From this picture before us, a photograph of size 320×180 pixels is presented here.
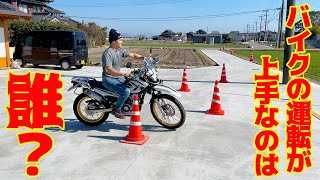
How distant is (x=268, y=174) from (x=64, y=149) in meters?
3.11

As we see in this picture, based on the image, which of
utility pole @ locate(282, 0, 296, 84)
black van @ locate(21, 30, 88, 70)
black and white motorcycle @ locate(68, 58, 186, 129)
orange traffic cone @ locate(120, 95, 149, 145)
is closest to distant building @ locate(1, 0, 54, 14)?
black van @ locate(21, 30, 88, 70)

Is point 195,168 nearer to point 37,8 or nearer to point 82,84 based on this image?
point 82,84

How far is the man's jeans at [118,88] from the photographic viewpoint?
17.8ft

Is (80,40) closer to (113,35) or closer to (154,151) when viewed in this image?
(113,35)

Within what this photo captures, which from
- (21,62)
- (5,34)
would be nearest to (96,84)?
(5,34)

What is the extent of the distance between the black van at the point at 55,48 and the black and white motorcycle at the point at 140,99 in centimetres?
997

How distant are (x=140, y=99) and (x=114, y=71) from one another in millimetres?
836

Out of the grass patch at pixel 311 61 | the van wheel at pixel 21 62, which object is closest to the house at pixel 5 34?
the van wheel at pixel 21 62

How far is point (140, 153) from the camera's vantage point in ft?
15.2

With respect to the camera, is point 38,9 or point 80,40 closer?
point 80,40

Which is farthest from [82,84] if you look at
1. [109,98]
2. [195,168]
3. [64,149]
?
[195,168]

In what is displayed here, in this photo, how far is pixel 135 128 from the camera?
16.6 feet

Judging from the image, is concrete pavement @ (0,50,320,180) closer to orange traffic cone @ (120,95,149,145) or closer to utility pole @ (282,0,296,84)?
orange traffic cone @ (120,95,149,145)

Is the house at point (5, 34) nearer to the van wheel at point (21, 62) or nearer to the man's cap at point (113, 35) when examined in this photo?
the van wheel at point (21, 62)
